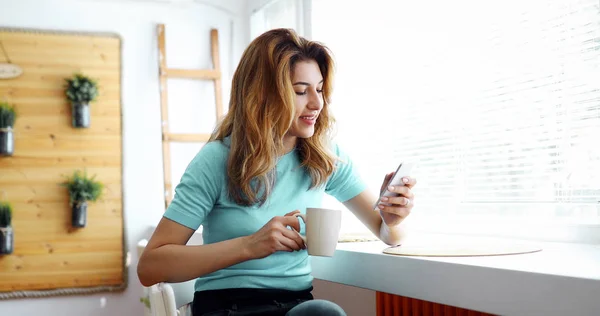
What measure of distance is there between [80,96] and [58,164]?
0.35 metres

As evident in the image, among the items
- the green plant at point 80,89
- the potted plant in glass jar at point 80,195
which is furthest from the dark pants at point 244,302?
the green plant at point 80,89

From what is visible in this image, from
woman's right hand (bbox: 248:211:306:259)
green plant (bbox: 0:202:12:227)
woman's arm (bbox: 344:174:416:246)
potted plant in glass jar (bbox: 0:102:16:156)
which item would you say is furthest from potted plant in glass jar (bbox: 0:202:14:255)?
woman's right hand (bbox: 248:211:306:259)

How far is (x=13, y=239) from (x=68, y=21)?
1087mm

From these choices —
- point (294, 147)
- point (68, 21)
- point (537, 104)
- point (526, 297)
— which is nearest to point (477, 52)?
point (537, 104)

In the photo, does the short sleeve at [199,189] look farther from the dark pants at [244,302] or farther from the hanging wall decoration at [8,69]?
the hanging wall decoration at [8,69]

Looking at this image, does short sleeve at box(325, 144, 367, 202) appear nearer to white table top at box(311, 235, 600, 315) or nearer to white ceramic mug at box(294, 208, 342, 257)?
white table top at box(311, 235, 600, 315)

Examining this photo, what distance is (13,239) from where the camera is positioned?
3.16 meters

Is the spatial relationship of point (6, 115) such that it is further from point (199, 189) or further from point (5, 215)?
point (199, 189)

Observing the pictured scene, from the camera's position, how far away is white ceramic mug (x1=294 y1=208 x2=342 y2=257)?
4.08 ft

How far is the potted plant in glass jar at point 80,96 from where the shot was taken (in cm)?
323

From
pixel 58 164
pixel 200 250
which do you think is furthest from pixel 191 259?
pixel 58 164

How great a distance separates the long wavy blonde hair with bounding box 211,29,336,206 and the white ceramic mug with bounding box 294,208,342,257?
178 mm

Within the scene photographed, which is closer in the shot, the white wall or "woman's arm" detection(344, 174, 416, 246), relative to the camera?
"woman's arm" detection(344, 174, 416, 246)

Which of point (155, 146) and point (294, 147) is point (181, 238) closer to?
point (294, 147)
